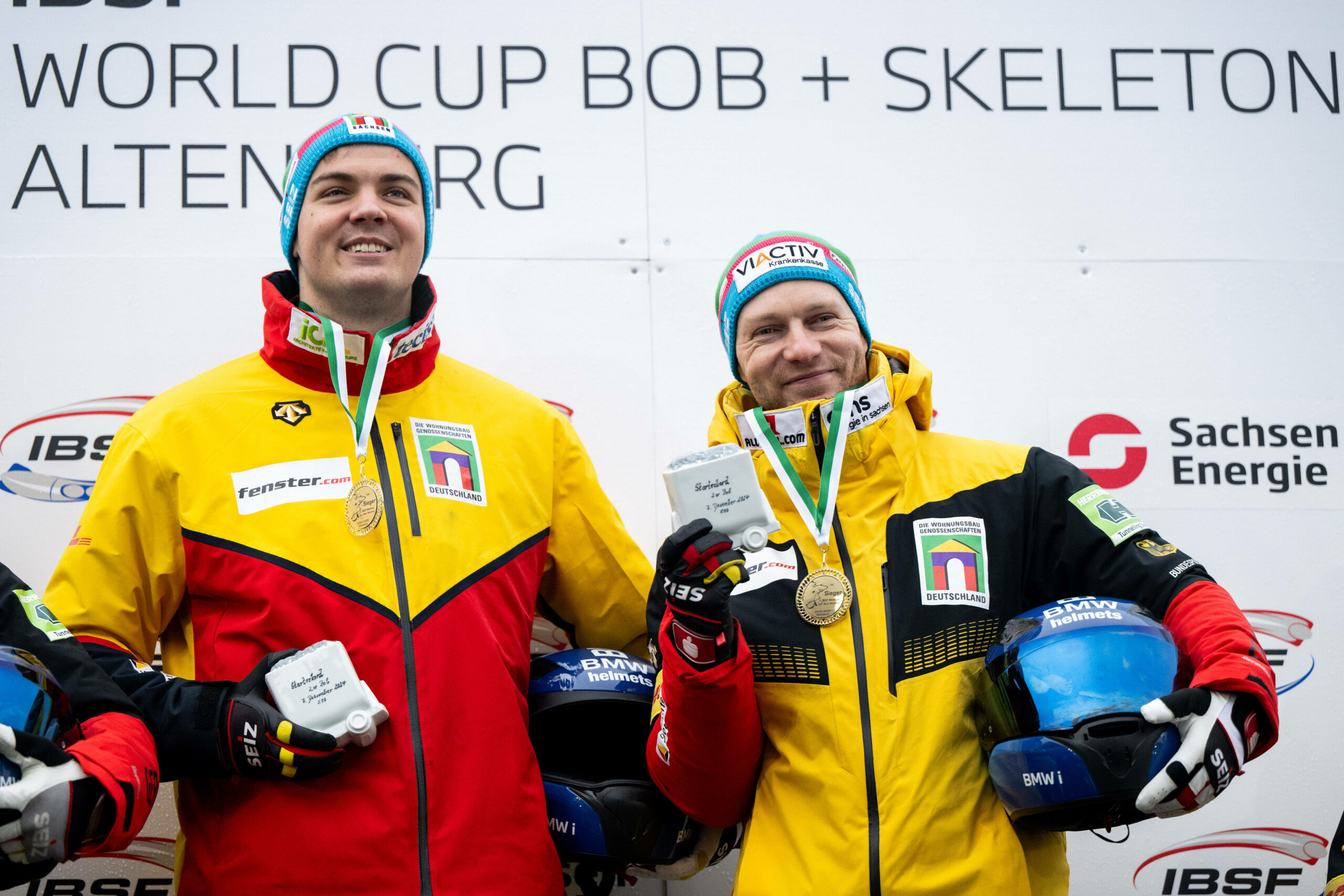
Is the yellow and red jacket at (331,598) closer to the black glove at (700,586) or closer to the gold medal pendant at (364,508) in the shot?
the gold medal pendant at (364,508)

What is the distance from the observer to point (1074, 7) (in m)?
3.66

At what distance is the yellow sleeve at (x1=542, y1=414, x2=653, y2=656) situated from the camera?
2.73 metres

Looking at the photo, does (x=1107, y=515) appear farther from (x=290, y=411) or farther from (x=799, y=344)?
(x=290, y=411)

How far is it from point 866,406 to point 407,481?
1.00 m

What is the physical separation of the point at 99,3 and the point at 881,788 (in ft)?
10.2

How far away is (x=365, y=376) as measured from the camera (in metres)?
2.54

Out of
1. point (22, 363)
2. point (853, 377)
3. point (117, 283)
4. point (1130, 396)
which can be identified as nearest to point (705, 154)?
point (853, 377)

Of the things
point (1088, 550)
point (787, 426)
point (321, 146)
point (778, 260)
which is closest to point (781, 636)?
point (787, 426)

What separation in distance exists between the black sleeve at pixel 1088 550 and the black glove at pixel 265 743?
4.87ft

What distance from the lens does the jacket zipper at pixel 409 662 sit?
7.38ft

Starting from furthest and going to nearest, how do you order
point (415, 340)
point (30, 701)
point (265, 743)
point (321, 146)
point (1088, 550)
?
1. point (321, 146)
2. point (415, 340)
3. point (1088, 550)
4. point (265, 743)
5. point (30, 701)

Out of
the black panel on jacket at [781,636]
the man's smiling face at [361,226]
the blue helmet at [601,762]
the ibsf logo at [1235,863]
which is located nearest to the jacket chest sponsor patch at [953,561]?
the black panel on jacket at [781,636]

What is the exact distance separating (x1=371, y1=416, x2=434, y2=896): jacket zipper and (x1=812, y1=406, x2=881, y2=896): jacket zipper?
0.85 metres

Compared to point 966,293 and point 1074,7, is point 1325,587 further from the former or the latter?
point 1074,7
